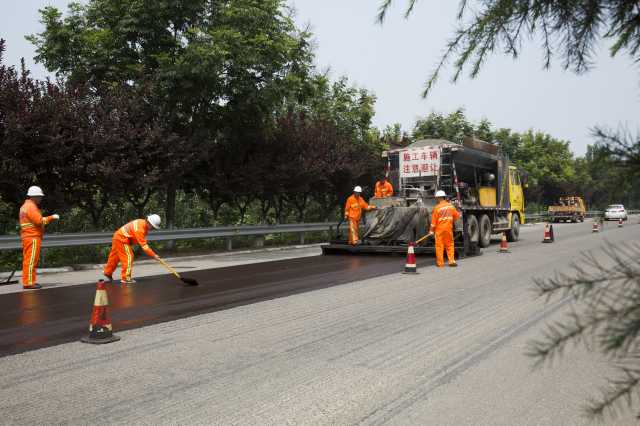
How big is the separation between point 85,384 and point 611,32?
4231 mm

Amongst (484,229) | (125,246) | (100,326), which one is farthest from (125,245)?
(484,229)

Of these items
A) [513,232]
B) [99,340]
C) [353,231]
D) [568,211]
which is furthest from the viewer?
[568,211]

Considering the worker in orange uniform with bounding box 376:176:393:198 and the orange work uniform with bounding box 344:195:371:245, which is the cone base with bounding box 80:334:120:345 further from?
the worker in orange uniform with bounding box 376:176:393:198

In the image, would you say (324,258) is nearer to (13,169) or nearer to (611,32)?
Answer: (13,169)

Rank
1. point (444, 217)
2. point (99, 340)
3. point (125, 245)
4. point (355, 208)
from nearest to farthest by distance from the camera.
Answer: point (99, 340) < point (125, 245) < point (444, 217) < point (355, 208)

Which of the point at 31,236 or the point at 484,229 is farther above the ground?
the point at 31,236

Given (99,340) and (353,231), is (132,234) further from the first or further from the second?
(353,231)

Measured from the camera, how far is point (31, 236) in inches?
396

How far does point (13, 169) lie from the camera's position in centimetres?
1242

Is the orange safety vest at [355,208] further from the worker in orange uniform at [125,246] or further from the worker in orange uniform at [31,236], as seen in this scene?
the worker in orange uniform at [31,236]

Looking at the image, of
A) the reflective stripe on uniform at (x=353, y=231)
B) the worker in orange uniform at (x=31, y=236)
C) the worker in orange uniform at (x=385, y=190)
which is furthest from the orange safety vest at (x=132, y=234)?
the worker in orange uniform at (x=385, y=190)

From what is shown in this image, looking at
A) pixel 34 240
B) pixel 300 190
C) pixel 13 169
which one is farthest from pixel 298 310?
pixel 300 190

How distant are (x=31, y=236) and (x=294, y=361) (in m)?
7.40

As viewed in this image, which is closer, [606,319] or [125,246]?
[606,319]
